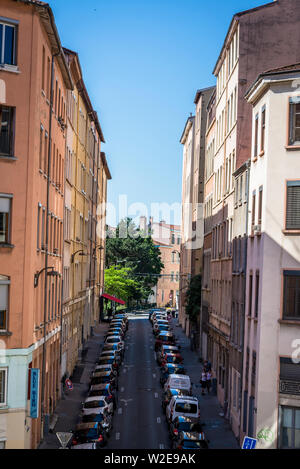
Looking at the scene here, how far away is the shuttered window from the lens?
3034cm

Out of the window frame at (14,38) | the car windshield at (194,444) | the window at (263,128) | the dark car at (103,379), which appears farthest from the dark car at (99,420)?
the window frame at (14,38)

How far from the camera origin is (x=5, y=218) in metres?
29.8

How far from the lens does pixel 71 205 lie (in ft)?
170

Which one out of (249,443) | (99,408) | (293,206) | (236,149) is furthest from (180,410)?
(236,149)

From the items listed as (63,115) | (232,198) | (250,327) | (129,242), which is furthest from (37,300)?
(129,242)

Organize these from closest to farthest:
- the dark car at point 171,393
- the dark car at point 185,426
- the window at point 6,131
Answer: the window at point 6,131, the dark car at point 185,426, the dark car at point 171,393

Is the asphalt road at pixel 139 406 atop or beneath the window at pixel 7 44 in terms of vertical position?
beneath

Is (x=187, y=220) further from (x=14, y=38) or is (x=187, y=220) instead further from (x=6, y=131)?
(x=14, y=38)

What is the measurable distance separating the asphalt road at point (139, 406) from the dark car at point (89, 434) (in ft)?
2.86

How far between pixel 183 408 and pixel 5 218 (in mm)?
12828

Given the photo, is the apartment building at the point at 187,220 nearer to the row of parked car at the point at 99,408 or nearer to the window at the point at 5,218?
the row of parked car at the point at 99,408

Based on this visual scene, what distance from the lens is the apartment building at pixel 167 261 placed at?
139m

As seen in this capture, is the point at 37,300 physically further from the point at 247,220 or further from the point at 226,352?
the point at 226,352

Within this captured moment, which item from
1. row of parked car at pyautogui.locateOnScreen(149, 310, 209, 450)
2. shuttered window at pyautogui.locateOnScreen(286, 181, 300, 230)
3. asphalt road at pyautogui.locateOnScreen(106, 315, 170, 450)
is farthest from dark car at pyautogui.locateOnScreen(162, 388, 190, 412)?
shuttered window at pyautogui.locateOnScreen(286, 181, 300, 230)
